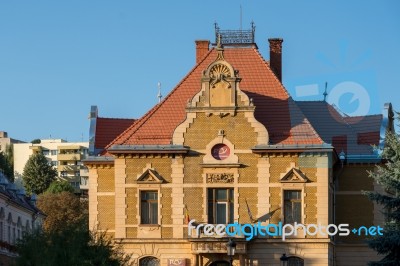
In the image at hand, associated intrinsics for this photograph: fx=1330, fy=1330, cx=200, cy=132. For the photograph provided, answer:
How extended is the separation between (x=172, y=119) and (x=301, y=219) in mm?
8375

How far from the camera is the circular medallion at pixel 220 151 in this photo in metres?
65.4

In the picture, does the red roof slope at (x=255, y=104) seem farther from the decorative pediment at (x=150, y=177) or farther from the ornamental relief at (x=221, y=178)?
the ornamental relief at (x=221, y=178)

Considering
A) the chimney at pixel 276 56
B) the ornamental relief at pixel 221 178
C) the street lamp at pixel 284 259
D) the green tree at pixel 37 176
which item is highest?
the green tree at pixel 37 176

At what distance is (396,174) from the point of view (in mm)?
56438

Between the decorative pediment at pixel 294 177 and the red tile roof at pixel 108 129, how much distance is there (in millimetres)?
11120

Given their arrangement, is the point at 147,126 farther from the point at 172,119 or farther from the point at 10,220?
the point at 10,220

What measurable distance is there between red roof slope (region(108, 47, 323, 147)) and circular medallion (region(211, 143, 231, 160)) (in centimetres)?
224

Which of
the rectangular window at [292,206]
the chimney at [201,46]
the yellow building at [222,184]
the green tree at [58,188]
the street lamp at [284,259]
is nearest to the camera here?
the street lamp at [284,259]

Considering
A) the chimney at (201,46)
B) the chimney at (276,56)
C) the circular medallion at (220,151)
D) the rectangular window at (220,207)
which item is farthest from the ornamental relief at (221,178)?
the chimney at (276,56)

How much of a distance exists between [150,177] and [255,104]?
667cm

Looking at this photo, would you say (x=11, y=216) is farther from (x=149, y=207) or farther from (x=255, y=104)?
(x=255, y=104)

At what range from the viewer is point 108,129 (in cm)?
7244

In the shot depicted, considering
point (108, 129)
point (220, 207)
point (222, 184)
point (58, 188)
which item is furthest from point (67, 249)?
point (58, 188)

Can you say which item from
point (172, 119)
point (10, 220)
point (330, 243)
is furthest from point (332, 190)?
point (10, 220)
